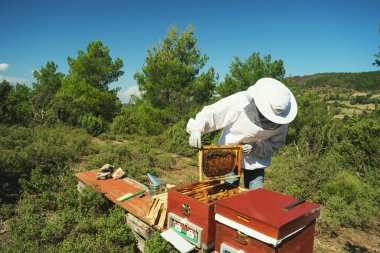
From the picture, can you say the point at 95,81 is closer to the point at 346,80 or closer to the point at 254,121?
the point at 254,121

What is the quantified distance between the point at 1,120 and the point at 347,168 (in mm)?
13619

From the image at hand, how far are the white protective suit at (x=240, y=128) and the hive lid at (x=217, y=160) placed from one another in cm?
30

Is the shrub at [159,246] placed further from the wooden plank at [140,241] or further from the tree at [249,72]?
the tree at [249,72]

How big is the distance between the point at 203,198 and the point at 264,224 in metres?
0.96

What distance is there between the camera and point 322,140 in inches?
359

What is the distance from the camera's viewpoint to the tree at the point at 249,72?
47.5 ft

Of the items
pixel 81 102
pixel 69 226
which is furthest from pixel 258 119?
pixel 81 102

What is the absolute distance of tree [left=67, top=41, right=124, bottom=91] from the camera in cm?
1916

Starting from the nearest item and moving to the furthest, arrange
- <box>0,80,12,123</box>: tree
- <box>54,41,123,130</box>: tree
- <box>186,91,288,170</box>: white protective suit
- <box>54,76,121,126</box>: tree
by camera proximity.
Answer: <box>186,91,288,170</box>: white protective suit < <box>0,80,12,123</box>: tree < <box>54,76,121,126</box>: tree < <box>54,41,123,130</box>: tree

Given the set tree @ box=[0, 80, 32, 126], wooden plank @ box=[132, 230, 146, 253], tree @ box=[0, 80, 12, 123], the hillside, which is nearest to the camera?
wooden plank @ box=[132, 230, 146, 253]

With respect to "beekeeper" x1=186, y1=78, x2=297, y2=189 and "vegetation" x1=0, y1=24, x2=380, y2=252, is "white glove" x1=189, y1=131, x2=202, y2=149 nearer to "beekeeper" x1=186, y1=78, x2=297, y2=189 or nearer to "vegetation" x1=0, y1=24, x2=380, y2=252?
"beekeeper" x1=186, y1=78, x2=297, y2=189

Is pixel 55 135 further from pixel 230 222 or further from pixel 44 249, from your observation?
pixel 230 222

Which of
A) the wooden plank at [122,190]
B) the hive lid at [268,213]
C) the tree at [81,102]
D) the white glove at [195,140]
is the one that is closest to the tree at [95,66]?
the tree at [81,102]

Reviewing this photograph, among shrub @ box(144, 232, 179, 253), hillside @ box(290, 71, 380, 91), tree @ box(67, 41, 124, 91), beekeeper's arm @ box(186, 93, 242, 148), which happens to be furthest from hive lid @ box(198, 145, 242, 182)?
hillside @ box(290, 71, 380, 91)
